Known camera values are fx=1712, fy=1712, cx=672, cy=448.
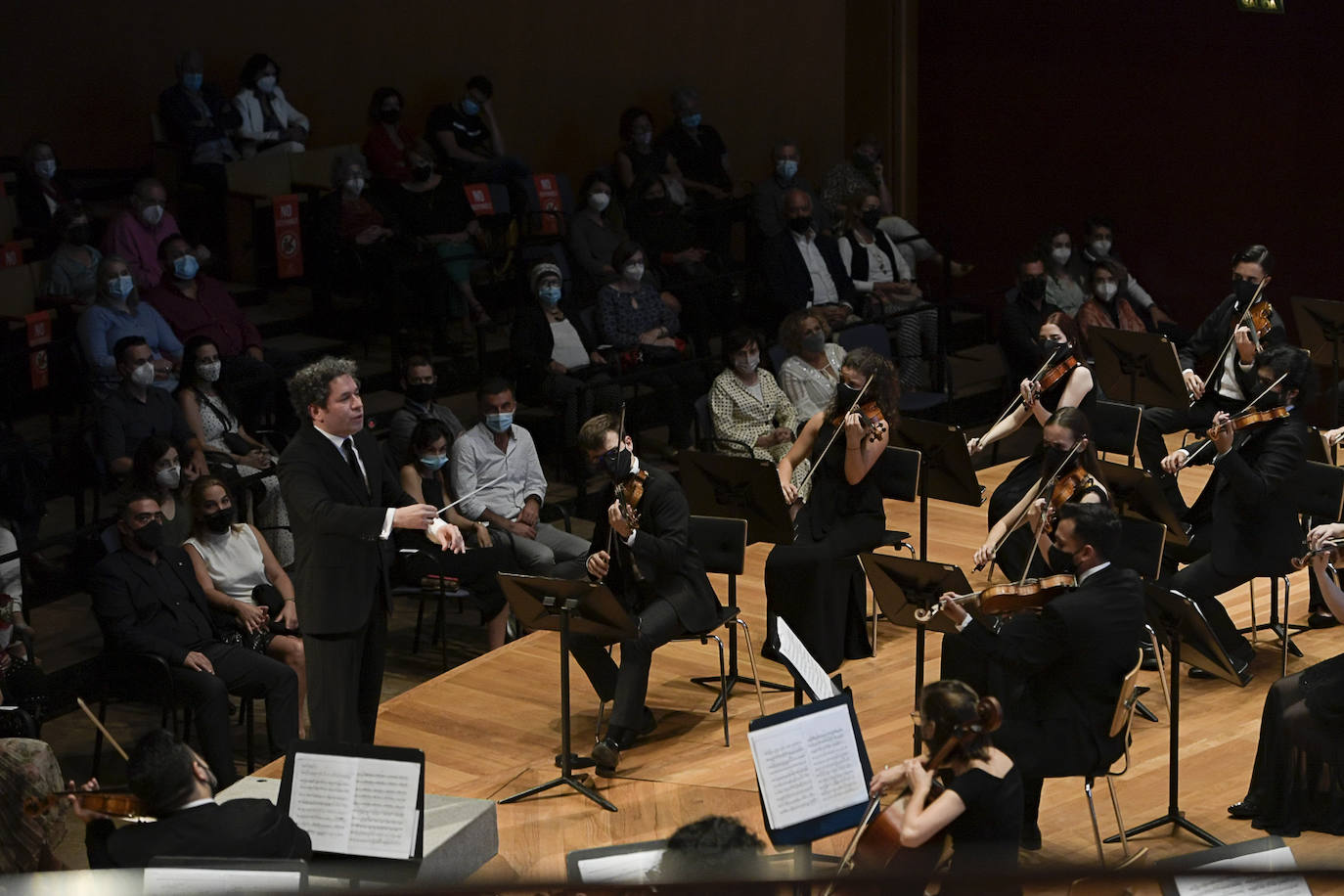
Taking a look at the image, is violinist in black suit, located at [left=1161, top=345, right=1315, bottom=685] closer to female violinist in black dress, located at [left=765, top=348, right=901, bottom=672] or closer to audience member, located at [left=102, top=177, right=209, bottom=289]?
female violinist in black dress, located at [left=765, top=348, right=901, bottom=672]

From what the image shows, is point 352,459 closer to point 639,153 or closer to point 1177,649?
point 1177,649

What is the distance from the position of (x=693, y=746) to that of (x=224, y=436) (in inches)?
109

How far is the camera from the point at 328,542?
16.5ft

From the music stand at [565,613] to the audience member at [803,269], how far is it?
439cm

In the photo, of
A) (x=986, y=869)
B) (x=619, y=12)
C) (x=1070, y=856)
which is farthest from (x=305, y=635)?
A: (x=619, y=12)

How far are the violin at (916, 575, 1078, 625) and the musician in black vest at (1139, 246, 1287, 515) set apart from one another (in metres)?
3.05

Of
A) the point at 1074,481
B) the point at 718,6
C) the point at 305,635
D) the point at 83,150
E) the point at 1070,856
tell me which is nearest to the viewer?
the point at 1070,856

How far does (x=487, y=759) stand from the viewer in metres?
5.74

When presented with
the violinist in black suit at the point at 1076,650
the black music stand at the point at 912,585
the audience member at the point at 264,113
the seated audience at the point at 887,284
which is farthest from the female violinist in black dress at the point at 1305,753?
the audience member at the point at 264,113

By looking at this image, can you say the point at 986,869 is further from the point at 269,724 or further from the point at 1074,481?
the point at 269,724

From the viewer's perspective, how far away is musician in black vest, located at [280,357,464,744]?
4.97 m

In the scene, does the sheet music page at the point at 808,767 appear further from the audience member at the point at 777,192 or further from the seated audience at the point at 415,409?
the audience member at the point at 777,192

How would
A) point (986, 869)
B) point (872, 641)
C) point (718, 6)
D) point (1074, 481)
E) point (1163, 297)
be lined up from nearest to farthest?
point (986, 869), point (1074, 481), point (872, 641), point (1163, 297), point (718, 6)

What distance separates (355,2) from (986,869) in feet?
32.7
